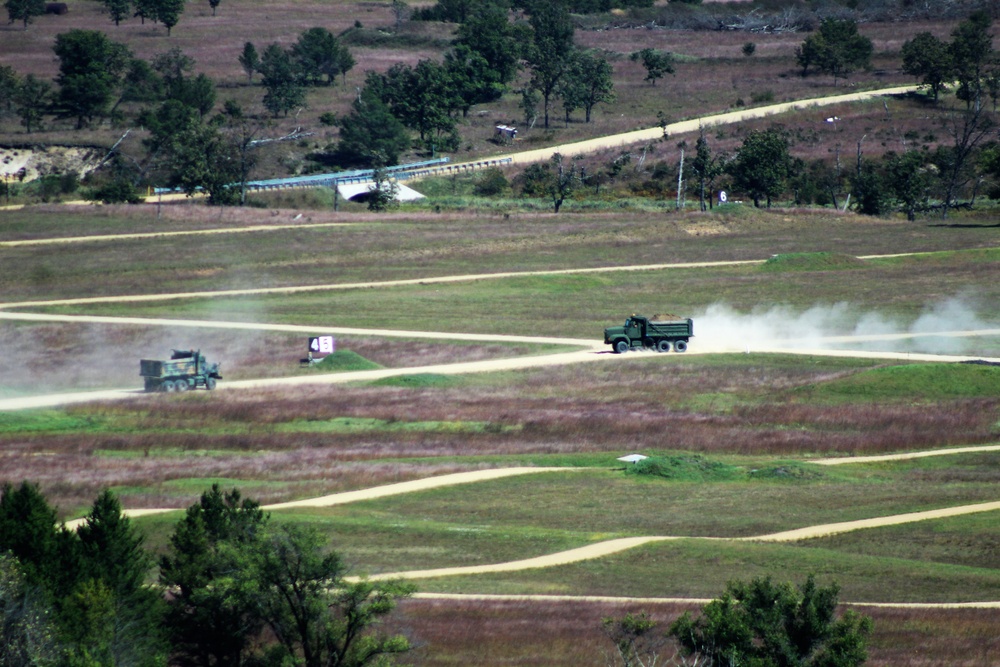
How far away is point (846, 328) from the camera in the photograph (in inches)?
3403

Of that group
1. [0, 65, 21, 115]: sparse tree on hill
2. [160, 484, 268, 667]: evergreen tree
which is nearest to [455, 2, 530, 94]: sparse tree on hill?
[0, 65, 21, 115]: sparse tree on hill

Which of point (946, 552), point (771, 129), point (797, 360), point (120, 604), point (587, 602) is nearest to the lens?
point (120, 604)

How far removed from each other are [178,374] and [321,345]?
9.68m

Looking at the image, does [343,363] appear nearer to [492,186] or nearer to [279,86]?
[492,186]

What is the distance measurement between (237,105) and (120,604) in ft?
495

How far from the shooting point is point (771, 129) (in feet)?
520

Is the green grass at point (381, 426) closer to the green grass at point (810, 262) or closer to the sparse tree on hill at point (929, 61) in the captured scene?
the green grass at point (810, 262)

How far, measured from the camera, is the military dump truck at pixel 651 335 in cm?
7719

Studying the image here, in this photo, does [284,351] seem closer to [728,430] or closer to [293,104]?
[728,430]

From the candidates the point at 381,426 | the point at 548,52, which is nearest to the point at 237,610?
the point at 381,426

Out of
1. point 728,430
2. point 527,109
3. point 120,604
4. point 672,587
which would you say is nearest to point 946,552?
point 672,587

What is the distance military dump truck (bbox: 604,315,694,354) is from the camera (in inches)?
3039

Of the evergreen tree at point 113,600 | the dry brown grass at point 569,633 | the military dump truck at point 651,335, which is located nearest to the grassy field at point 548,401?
the dry brown grass at point 569,633

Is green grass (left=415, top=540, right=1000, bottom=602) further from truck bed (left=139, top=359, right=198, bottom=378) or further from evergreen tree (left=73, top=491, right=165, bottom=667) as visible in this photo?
truck bed (left=139, top=359, right=198, bottom=378)
